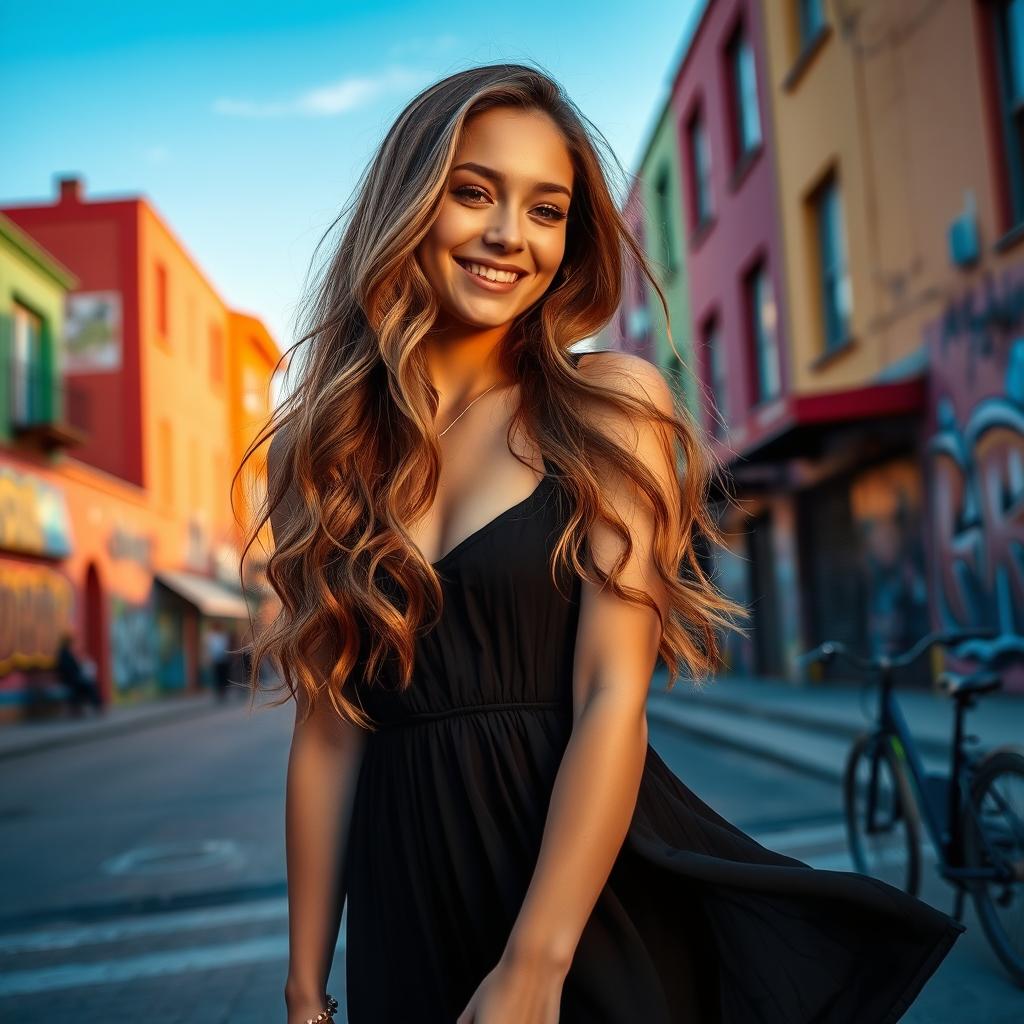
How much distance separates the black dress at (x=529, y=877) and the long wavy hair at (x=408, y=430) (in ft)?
0.18

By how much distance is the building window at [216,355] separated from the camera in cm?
3488

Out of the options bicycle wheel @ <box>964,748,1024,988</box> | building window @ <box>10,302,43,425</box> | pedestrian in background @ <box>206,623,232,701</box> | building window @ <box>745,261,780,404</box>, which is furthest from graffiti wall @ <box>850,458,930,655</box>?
pedestrian in background @ <box>206,623,232,701</box>

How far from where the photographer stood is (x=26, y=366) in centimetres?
1998

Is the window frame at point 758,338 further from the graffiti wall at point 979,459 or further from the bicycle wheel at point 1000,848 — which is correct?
the bicycle wheel at point 1000,848

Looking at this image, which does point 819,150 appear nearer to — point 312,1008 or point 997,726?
point 997,726

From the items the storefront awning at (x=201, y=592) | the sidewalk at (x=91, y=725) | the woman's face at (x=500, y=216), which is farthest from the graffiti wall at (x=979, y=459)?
the storefront awning at (x=201, y=592)

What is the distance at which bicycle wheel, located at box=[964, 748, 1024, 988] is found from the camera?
3623mm

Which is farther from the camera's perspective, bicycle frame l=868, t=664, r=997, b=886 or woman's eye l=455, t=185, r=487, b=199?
bicycle frame l=868, t=664, r=997, b=886

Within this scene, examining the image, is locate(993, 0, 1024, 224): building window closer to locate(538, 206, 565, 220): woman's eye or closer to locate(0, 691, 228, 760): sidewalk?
locate(538, 206, 565, 220): woman's eye

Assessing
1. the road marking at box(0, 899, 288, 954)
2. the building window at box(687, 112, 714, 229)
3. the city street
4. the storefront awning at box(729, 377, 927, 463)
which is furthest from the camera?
the building window at box(687, 112, 714, 229)

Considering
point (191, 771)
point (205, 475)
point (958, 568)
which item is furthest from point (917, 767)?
point (205, 475)

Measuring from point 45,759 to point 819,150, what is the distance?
1147 cm

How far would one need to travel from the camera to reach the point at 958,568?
10.6 m

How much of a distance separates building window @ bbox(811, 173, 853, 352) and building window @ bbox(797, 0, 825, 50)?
179 cm
